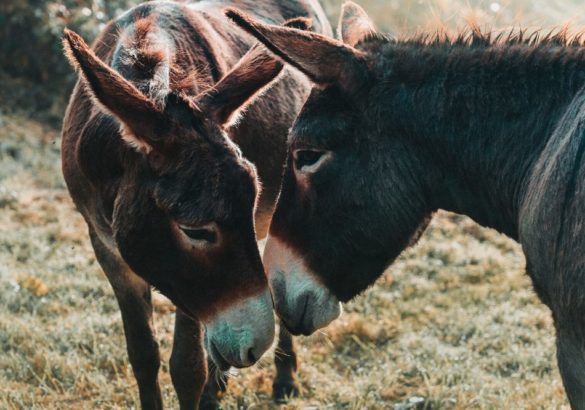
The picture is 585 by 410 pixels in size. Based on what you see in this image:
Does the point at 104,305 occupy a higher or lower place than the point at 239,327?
lower

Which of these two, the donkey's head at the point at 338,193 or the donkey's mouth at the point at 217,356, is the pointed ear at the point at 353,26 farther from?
the donkey's mouth at the point at 217,356

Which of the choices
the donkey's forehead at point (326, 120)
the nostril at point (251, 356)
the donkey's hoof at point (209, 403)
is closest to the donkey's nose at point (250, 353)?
the nostril at point (251, 356)

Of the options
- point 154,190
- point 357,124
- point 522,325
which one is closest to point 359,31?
point 357,124

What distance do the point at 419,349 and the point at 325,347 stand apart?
0.64 m

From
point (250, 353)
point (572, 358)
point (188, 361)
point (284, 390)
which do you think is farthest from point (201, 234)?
point (284, 390)

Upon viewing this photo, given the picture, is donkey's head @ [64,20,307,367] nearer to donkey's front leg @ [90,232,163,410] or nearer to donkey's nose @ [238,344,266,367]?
donkey's nose @ [238,344,266,367]

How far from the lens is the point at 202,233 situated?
2.93 m

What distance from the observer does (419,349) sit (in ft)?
17.0

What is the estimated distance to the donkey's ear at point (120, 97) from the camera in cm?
278

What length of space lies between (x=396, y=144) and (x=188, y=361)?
152 centimetres

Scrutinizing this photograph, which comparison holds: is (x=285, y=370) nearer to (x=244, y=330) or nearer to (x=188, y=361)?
(x=188, y=361)

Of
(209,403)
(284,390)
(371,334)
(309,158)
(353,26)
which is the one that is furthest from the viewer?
(371,334)

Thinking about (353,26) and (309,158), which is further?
(353,26)

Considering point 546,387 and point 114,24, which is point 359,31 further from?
point 546,387
